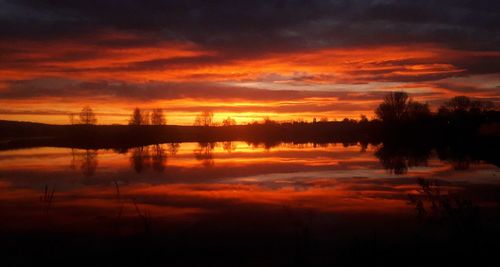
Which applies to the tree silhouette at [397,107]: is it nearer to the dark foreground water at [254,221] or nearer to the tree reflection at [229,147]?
the tree reflection at [229,147]

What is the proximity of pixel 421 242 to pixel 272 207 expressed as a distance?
23.8 feet

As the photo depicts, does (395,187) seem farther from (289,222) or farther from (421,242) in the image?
(421,242)

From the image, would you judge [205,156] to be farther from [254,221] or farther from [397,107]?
[397,107]

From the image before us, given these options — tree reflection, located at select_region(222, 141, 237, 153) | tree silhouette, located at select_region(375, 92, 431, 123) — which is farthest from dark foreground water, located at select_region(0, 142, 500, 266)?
tree silhouette, located at select_region(375, 92, 431, 123)

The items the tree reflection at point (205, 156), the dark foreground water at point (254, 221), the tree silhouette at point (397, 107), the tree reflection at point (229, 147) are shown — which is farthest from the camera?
the tree silhouette at point (397, 107)

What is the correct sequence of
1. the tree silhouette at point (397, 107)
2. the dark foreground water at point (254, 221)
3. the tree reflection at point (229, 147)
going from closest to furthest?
the dark foreground water at point (254, 221) < the tree reflection at point (229, 147) < the tree silhouette at point (397, 107)

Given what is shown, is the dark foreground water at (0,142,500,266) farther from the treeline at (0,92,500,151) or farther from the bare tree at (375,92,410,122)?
the bare tree at (375,92,410,122)

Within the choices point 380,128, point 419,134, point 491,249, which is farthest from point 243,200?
point 380,128

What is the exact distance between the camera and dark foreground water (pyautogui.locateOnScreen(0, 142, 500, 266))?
1149cm

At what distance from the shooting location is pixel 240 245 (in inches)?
513

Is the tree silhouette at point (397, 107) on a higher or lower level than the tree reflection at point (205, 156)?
higher

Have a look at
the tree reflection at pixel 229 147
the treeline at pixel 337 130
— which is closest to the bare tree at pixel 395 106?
the treeline at pixel 337 130

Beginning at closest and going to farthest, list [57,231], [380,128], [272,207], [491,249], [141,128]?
[491,249]
[57,231]
[272,207]
[380,128]
[141,128]

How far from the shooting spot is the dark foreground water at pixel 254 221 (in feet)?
37.7
